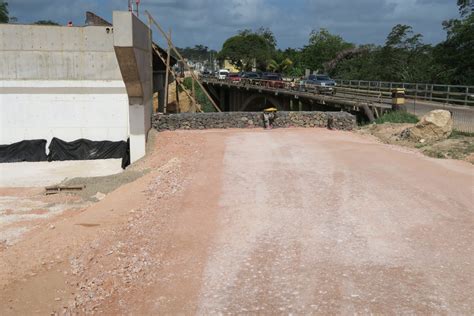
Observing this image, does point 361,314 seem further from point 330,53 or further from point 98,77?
point 330,53

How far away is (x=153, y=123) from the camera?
2272 centimetres

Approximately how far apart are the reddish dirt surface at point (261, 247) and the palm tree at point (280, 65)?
74646 mm

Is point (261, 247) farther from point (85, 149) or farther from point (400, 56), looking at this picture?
point (400, 56)

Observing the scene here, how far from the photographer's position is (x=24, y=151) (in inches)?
938

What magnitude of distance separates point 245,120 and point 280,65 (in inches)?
2632

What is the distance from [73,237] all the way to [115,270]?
7.36 ft

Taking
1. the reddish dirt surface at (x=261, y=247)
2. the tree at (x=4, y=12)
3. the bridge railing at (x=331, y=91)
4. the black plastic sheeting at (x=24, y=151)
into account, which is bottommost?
the black plastic sheeting at (x=24, y=151)

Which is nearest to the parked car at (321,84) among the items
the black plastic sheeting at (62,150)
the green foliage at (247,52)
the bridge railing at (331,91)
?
the bridge railing at (331,91)

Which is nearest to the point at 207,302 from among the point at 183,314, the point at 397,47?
the point at 183,314

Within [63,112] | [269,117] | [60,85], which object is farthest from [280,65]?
[63,112]

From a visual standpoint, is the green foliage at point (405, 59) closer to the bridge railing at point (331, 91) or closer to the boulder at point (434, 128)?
the bridge railing at point (331, 91)

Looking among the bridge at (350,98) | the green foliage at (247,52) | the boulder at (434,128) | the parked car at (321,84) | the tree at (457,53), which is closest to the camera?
the boulder at (434,128)

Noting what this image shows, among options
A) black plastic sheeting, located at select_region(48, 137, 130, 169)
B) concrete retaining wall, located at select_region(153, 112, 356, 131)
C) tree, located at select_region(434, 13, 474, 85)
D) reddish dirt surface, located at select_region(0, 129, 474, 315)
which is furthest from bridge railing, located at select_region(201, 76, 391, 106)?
reddish dirt surface, located at select_region(0, 129, 474, 315)

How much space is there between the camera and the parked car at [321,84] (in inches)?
1370
